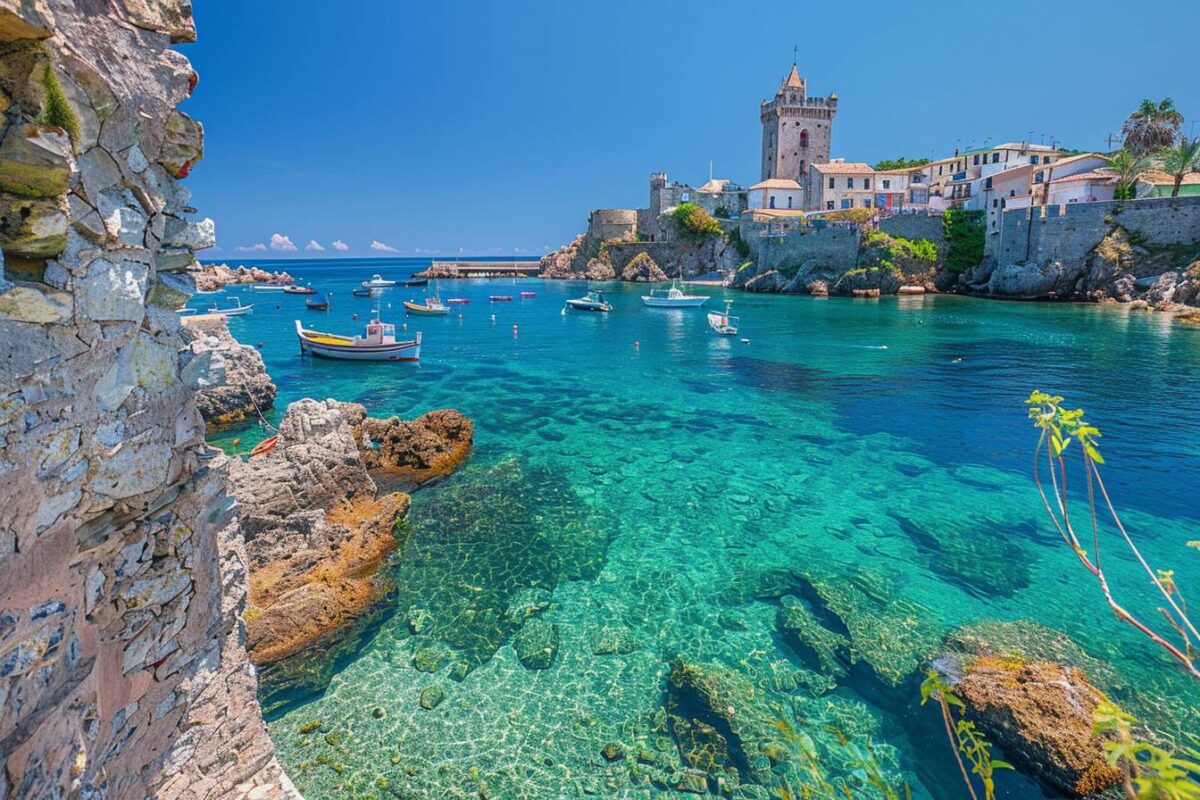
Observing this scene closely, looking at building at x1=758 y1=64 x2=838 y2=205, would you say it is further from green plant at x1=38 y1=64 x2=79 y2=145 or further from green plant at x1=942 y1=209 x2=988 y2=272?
green plant at x1=38 y1=64 x2=79 y2=145

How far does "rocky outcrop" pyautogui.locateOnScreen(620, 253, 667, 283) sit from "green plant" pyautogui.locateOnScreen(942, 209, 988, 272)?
35891mm

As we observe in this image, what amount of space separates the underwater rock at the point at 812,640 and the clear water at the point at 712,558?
17 centimetres

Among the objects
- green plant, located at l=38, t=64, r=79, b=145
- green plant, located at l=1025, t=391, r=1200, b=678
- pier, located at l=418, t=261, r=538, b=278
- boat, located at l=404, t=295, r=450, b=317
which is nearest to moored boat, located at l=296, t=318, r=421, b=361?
boat, located at l=404, t=295, r=450, b=317

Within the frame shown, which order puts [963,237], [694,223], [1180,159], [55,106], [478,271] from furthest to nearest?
[478,271], [694,223], [963,237], [1180,159], [55,106]

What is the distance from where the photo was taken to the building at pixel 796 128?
77875 mm

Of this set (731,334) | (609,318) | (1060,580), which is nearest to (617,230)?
(609,318)

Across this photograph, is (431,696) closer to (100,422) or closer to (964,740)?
(100,422)

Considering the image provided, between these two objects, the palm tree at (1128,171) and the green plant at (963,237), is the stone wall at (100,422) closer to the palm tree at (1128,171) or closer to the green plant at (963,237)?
the palm tree at (1128,171)

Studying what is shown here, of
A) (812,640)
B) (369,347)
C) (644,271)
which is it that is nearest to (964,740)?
(812,640)

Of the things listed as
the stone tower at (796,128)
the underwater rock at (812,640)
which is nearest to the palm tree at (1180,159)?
the stone tower at (796,128)

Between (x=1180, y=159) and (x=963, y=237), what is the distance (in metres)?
15.9

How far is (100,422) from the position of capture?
336 centimetres

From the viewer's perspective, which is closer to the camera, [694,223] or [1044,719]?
[1044,719]

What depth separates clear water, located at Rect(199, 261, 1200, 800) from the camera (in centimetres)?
694
